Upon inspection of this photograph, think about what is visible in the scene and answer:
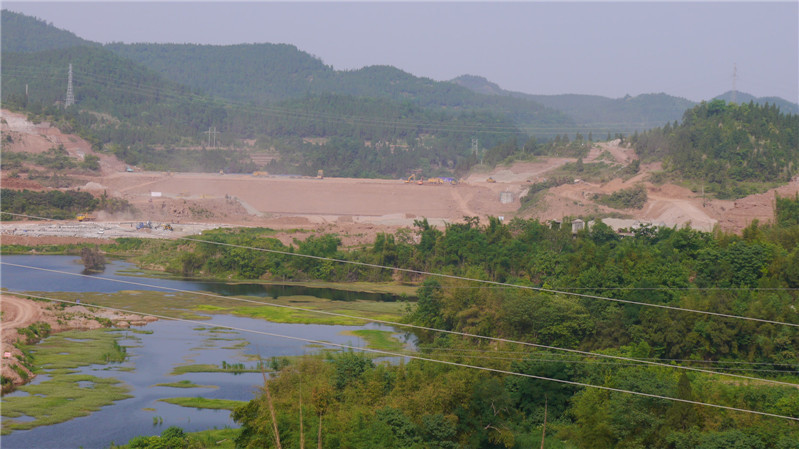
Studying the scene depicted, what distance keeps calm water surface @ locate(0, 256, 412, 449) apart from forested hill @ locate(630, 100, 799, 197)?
30.0 metres

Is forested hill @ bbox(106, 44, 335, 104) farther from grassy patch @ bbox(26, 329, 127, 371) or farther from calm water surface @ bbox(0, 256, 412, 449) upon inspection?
grassy patch @ bbox(26, 329, 127, 371)

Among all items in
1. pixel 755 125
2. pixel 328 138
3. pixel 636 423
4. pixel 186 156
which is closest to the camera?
pixel 636 423

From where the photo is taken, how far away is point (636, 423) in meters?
17.5

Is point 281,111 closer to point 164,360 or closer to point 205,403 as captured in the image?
point 164,360

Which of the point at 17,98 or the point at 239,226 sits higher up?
the point at 17,98

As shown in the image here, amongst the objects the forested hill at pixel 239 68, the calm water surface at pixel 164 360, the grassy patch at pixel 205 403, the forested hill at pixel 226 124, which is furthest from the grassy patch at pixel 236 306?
the forested hill at pixel 239 68

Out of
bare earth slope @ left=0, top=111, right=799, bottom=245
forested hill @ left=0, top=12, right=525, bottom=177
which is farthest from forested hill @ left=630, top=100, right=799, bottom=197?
forested hill @ left=0, top=12, right=525, bottom=177

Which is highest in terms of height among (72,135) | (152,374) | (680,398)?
(72,135)

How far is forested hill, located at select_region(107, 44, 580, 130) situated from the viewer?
157 metres

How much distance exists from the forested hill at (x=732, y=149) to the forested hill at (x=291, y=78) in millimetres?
87983

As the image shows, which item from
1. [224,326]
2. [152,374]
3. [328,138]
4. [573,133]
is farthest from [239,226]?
[573,133]

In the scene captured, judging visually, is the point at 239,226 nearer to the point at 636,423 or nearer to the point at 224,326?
the point at 224,326

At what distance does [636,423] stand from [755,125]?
4703 centimetres

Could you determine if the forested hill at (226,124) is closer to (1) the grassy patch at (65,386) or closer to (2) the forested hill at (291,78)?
(2) the forested hill at (291,78)
